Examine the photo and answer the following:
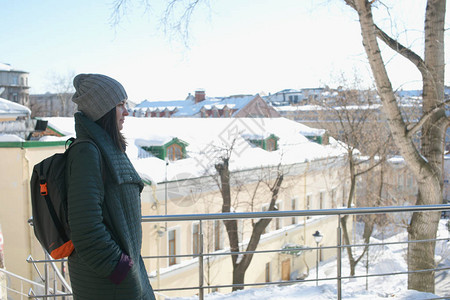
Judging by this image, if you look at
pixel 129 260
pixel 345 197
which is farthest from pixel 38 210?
pixel 345 197

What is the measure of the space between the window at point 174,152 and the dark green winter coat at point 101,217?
46.0 feet

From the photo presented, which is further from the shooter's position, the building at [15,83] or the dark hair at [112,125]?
the building at [15,83]

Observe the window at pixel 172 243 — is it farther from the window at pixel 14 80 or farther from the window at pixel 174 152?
the window at pixel 14 80

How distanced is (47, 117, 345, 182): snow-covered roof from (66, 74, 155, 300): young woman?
1224cm

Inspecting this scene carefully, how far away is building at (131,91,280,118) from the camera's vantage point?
30397mm

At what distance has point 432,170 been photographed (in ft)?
18.8

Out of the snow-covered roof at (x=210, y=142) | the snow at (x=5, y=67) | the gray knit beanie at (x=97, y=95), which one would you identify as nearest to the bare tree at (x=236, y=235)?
the snow-covered roof at (x=210, y=142)

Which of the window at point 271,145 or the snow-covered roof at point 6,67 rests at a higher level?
the snow-covered roof at point 6,67

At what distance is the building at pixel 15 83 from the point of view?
45.3 meters

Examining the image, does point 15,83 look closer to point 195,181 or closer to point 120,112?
point 195,181

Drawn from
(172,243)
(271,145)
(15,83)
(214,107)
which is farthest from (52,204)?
(15,83)

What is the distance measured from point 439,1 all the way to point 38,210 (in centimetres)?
575

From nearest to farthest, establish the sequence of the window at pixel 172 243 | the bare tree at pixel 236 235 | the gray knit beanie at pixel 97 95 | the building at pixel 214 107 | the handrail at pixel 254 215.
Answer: the gray knit beanie at pixel 97 95 < the handrail at pixel 254 215 < the bare tree at pixel 236 235 < the window at pixel 172 243 < the building at pixel 214 107

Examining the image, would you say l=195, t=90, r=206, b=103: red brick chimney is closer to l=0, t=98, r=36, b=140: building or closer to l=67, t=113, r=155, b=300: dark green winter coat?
l=0, t=98, r=36, b=140: building
